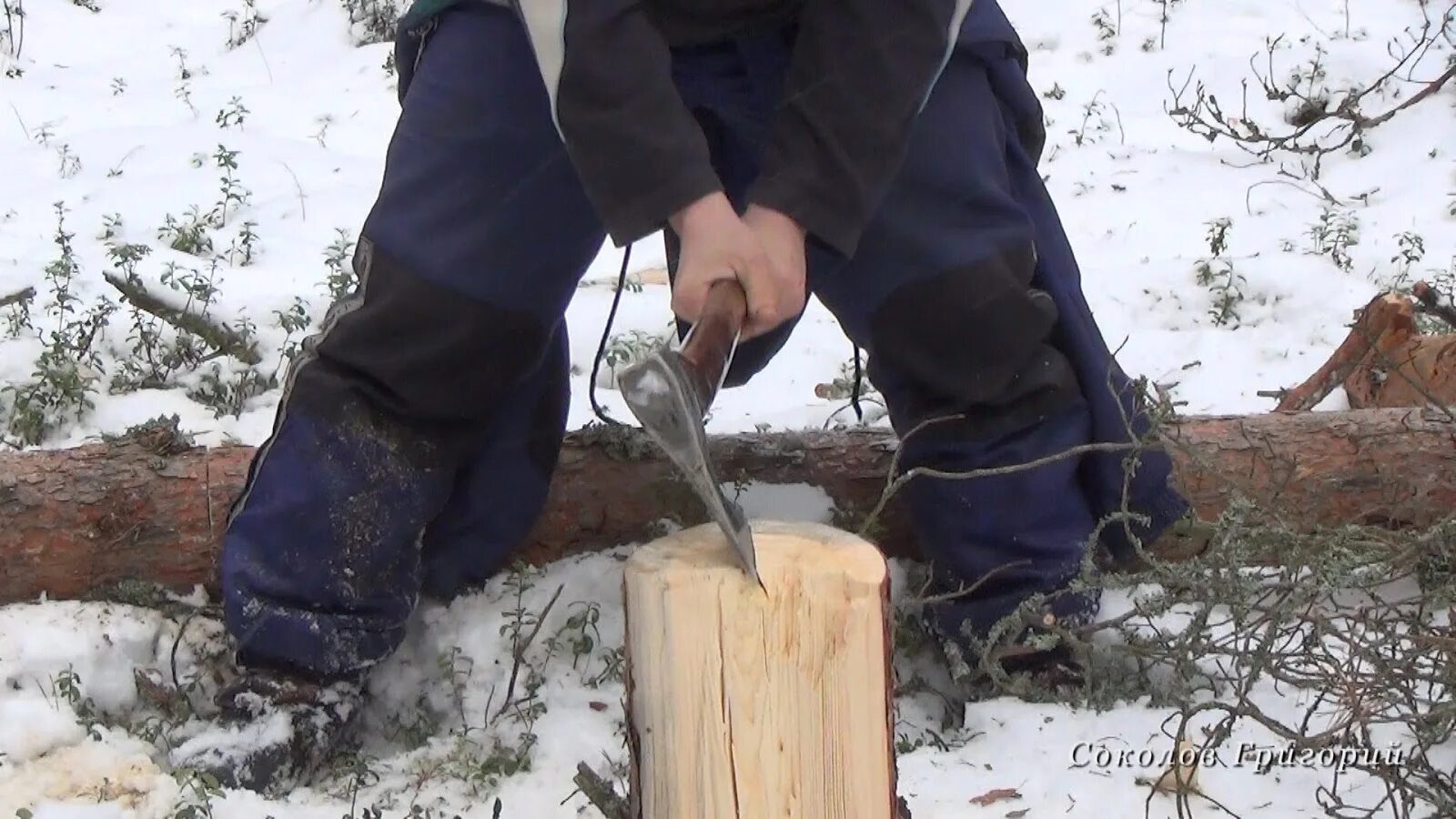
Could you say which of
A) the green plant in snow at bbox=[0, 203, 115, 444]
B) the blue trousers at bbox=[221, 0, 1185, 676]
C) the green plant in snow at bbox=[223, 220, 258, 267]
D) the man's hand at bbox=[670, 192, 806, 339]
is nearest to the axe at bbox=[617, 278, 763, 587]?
the man's hand at bbox=[670, 192, 806, 339]

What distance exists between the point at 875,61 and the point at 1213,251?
2225 mm

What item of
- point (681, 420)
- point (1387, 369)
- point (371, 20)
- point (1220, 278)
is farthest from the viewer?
point (371, 20)

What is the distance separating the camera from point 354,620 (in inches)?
74.7

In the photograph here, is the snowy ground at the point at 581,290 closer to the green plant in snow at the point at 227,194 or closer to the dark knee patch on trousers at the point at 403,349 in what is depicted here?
the green plant in snow at the point at 227,194

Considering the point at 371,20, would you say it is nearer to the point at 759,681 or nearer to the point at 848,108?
the point at 848,108

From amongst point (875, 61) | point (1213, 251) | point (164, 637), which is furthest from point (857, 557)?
point (1213, 251)

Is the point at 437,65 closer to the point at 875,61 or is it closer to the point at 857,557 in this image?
the point at 875,61

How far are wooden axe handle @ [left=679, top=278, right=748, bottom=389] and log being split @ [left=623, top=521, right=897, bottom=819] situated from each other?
19 centimetres

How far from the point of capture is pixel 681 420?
3.61 ft

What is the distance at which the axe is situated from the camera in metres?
1.08

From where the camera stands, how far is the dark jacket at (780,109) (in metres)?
1.58

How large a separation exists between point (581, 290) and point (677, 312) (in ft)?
6.62

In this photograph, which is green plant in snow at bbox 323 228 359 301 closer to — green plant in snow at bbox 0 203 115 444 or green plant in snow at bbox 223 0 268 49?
green plant in snow at bbox 0 203 115 444

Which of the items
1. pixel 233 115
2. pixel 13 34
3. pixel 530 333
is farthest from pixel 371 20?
pixel 530 333
